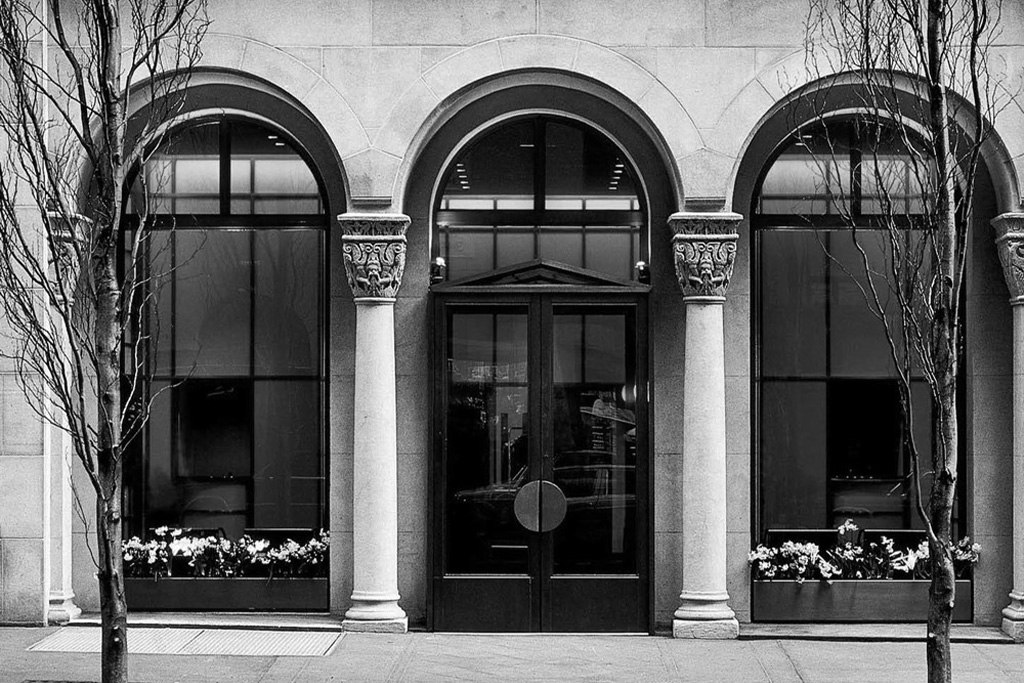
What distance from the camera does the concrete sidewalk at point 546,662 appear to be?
10820mm

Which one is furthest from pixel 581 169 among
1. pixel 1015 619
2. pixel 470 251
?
pixel 1015 619

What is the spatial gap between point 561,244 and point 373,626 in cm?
451

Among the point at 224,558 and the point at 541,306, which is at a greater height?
the point at 541,306

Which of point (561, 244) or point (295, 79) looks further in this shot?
point (561, 244)

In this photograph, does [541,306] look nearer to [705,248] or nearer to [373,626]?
[705,248]

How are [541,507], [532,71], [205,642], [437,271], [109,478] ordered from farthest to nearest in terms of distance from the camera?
[437,271]
[541,507]
[532,71]
[205,642]
[109,478]

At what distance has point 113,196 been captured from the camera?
8.59 m

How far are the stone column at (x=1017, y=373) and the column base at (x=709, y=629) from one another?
112 inches

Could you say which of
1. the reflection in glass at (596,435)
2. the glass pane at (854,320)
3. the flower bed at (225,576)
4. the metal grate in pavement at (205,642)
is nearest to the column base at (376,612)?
the metal grate in pavement at (205,642)

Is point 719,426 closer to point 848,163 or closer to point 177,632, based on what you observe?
point 848,163

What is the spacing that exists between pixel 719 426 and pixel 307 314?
15.1 ft

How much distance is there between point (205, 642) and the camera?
39.3 feet

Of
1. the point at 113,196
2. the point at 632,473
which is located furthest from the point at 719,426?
the point at 113,196

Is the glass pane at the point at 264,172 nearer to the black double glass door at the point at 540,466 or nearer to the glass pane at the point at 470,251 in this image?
the glass pane at the point at 470,251
